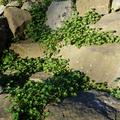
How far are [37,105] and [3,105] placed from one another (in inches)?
22.7

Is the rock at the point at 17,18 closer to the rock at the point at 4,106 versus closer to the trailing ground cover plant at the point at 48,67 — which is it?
the trailing ground cover plant at the point at 48,67

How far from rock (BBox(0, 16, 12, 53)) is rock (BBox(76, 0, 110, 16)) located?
2105 mm

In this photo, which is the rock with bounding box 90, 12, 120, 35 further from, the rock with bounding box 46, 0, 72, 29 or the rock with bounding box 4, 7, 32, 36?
the rock with bounding box 4, 7, 32, 36

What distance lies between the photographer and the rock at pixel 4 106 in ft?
20.1

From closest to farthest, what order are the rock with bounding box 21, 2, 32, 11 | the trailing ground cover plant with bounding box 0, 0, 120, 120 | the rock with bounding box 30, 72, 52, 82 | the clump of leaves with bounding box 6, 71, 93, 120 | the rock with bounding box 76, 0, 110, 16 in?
the clump of leaves with bounding box 6, 71, 93, 120, the trailing ground cover plant with bounding box 0, 0, 120, 120, the rock with bounding box 30, 72, 52, 82, the rock with bounding box 76, 0, 110, 16, the rock with bounding box 21, 2, 32, 11

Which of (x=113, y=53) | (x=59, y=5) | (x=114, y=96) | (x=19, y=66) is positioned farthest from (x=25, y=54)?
(x=114, y=96)

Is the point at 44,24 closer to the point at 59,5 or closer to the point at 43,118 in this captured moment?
the point at 59,5

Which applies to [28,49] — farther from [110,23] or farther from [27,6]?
[110,23]

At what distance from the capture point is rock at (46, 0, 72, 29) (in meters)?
10.6

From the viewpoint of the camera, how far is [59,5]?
11.0 metres

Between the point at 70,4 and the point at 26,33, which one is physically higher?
the point at 70,4

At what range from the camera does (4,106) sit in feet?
20.9

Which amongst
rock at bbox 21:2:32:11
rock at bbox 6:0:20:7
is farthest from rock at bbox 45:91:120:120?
rock at bbox 6:0:20:7

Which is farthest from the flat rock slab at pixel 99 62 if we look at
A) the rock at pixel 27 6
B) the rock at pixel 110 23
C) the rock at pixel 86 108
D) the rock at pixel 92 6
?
the rock at pixel 27 6
